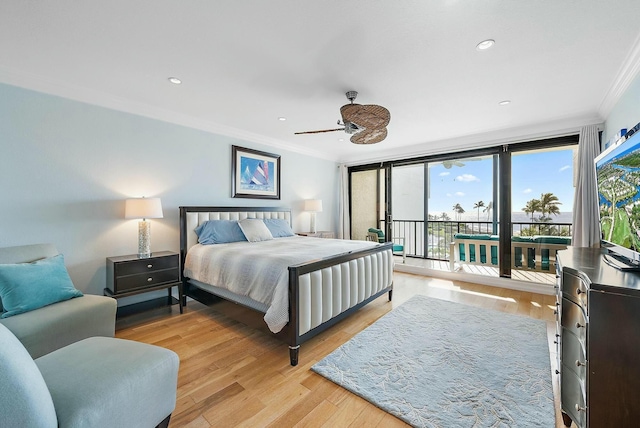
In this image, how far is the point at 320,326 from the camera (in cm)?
241

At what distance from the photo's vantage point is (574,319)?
1.47m

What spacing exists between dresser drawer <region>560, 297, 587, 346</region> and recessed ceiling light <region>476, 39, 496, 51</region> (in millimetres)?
1897

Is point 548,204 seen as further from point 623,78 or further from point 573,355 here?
point 573,355

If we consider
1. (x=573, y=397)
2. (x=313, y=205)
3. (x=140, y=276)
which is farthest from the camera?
(x=313, y=205)

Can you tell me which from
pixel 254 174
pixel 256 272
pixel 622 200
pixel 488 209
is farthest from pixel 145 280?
pixel 488 209

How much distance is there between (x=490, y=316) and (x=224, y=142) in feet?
14.3

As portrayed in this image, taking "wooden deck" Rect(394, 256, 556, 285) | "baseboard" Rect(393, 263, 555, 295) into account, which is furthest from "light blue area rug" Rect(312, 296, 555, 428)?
"wooden deck" Rect(394, 256, 556, 285)

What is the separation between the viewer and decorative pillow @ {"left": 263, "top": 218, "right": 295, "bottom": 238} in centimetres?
425

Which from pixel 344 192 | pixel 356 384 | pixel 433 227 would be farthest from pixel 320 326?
pixel 433 227

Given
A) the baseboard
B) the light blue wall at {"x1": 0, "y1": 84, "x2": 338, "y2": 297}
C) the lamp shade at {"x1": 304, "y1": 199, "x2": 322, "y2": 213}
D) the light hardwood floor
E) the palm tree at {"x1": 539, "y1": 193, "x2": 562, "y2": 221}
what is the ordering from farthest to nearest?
the lamp shade at {"x1": 304, "y1": 199, "x2": 322, "y2": 213}
the palm tree at {"x1": 539, "y1": 193, "x2": 562, "y2": 221}
the baseboard
the light blue wall at {"x1": 0, "y1": 84, "x2": 338, "y2": 297}
the light hardwood floor

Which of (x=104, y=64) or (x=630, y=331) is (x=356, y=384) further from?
(x=104, y=64)

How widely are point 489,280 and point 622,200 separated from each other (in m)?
3.13

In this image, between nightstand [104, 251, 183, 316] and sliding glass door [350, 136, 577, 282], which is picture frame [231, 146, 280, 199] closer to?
nightstand [104, 251, 183, 316]

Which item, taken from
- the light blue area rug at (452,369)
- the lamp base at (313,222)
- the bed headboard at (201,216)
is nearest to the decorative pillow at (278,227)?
the bed headboard at (201,216)
